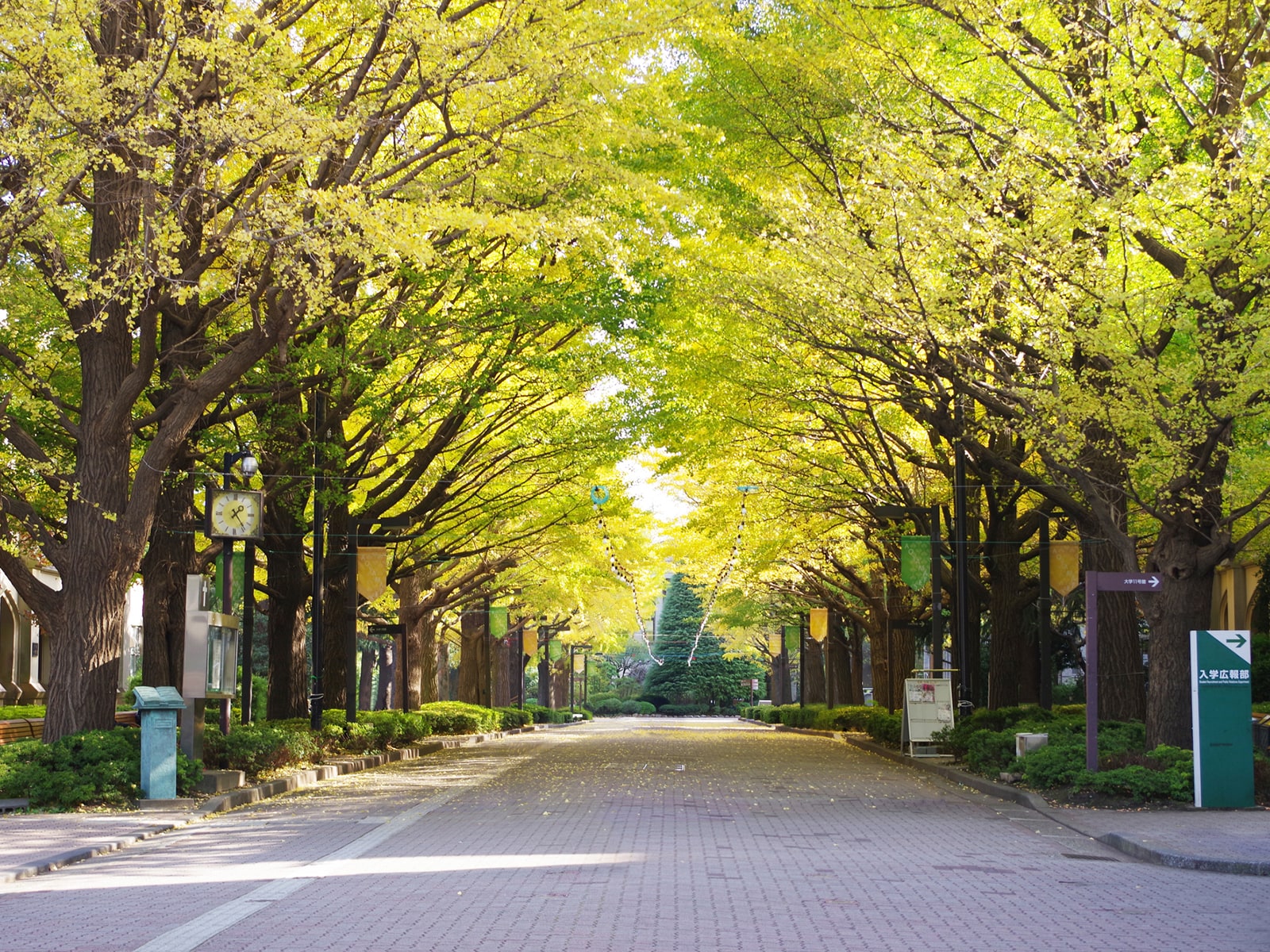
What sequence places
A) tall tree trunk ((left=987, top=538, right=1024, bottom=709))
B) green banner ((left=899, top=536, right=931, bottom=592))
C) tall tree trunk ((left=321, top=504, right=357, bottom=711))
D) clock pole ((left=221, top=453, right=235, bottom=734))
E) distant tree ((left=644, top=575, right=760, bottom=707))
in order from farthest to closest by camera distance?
1. distant tree ((left=644, top=575, right=760, bottom=707))
2. tall tree trunk ((left=987, top=538, right=1024, bottom=709))
3. tall tree trunk ((left=321, top=504, right=357, bottom=711))
4. green banner ((left=899, top=536, right=931, bottom=592))
5. clock pole ((left=221, top=453, right=235, bottom=734))

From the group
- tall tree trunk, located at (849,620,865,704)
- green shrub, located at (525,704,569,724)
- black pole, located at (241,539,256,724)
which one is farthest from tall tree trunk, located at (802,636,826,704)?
black pole, located at (241,539,256,724)

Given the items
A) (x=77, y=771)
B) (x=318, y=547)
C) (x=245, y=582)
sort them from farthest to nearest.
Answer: (x=318, y=547) → (x=245, y=582) → (x=77, y=771)

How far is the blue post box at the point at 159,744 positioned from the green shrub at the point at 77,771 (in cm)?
22

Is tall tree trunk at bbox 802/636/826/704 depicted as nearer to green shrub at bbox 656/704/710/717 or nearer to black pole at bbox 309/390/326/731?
black pole at bbox 309/390/326/731

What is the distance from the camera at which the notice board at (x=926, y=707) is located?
85.0 ft

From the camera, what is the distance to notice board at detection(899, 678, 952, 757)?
25.9 meters

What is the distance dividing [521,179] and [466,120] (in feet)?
5.37

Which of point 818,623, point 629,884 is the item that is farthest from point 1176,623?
point 818,623

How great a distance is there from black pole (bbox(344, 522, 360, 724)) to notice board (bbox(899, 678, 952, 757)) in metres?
10.4

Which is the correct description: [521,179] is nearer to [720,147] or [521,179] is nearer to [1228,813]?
[720,147]

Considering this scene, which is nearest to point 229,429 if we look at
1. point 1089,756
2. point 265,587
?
point 265,587

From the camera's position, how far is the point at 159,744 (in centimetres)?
1634

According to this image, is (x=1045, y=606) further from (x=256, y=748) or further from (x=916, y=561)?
(x=256, y=748)

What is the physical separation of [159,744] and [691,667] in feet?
274
